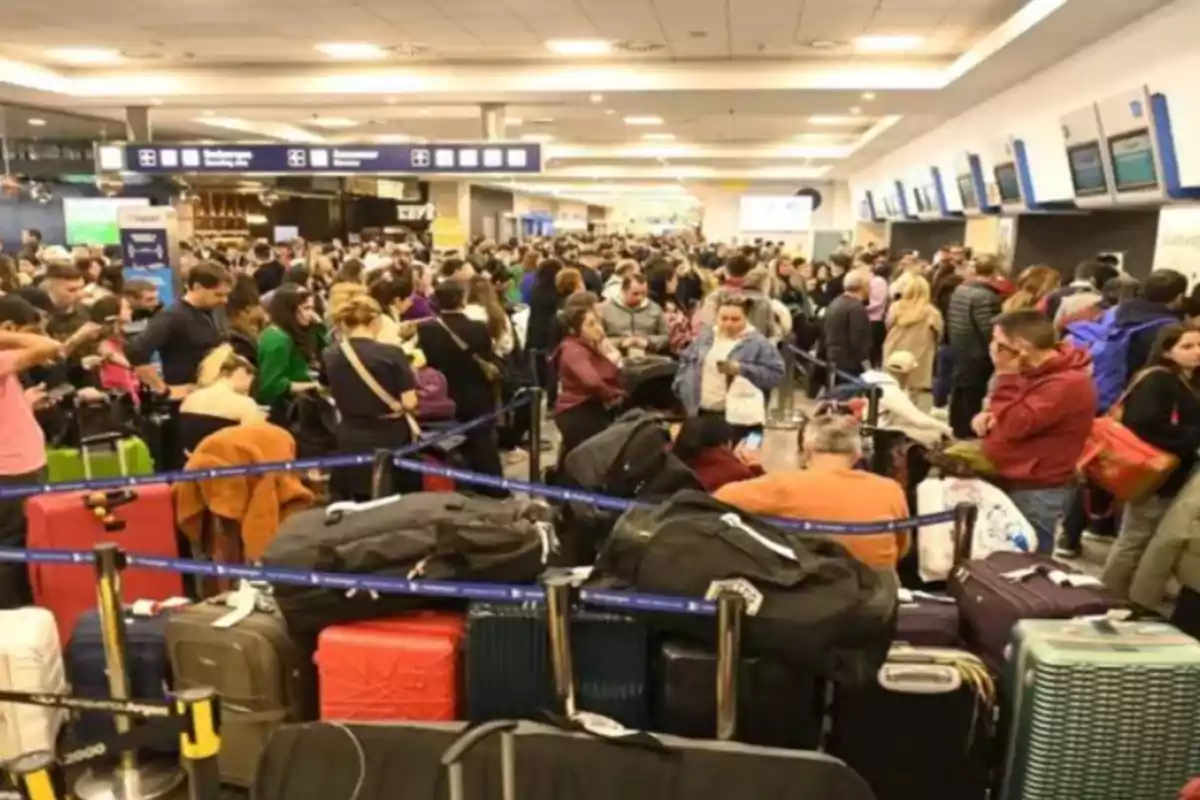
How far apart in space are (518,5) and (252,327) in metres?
3.64

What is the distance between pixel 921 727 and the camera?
2.69m

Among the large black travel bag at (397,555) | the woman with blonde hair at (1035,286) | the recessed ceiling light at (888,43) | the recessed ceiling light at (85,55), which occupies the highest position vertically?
the recessed ceiling light at (888,43)

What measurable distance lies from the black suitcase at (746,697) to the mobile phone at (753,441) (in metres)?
3.15

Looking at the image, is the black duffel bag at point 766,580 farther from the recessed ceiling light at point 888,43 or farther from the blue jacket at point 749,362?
the recessed ceiling light at point 888,43

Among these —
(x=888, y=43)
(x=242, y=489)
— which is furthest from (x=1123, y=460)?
(x=888, y=43)

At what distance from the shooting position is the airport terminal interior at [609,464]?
249cm

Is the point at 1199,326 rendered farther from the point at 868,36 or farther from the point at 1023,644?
the point at 868,36

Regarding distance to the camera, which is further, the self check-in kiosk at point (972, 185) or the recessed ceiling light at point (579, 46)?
the self check-in kiosk at point (972, 185)

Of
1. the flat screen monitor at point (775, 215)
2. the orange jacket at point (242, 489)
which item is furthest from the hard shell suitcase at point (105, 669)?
the flat screen monitor at point (775, 215)

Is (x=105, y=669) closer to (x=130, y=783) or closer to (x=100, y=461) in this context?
(x=130, y=783)

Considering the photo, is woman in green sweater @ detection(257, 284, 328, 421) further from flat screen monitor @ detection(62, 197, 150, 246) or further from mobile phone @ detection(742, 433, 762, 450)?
flat screen monitor @ detection(62, 197, 150, 246)

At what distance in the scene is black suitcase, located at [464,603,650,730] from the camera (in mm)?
2627

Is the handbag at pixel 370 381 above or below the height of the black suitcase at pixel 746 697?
above

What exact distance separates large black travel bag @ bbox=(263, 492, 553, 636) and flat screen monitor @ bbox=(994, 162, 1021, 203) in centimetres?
995
